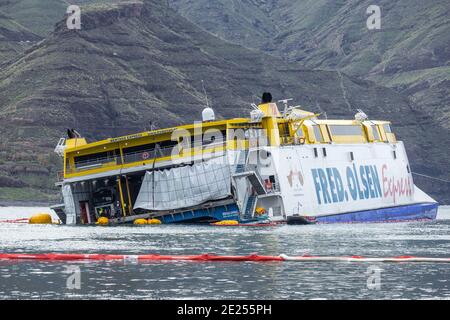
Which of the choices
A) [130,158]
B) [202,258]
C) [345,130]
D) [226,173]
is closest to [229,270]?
[202,258]

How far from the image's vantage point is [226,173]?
8775cm

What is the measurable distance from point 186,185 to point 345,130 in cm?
1920

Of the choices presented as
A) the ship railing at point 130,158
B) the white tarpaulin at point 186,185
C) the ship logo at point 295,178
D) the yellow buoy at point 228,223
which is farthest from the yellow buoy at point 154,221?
the ship logo at point 295,178

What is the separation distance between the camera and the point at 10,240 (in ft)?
245

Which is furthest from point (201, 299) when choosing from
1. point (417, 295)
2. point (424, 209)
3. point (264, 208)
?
point (424, 209)

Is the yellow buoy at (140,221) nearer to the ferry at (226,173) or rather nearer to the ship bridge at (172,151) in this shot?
the ferry at (226,173)

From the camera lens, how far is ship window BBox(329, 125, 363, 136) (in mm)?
99500

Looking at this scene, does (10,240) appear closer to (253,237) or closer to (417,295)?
(253,237)

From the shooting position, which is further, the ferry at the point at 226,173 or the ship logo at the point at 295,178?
the ship logo at the point at 295,178

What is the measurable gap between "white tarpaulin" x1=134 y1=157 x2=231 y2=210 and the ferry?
0.25ft

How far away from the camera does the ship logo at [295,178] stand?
293 feet

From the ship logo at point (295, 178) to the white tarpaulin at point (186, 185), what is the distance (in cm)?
506

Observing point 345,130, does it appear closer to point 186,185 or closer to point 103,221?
point 186,185
